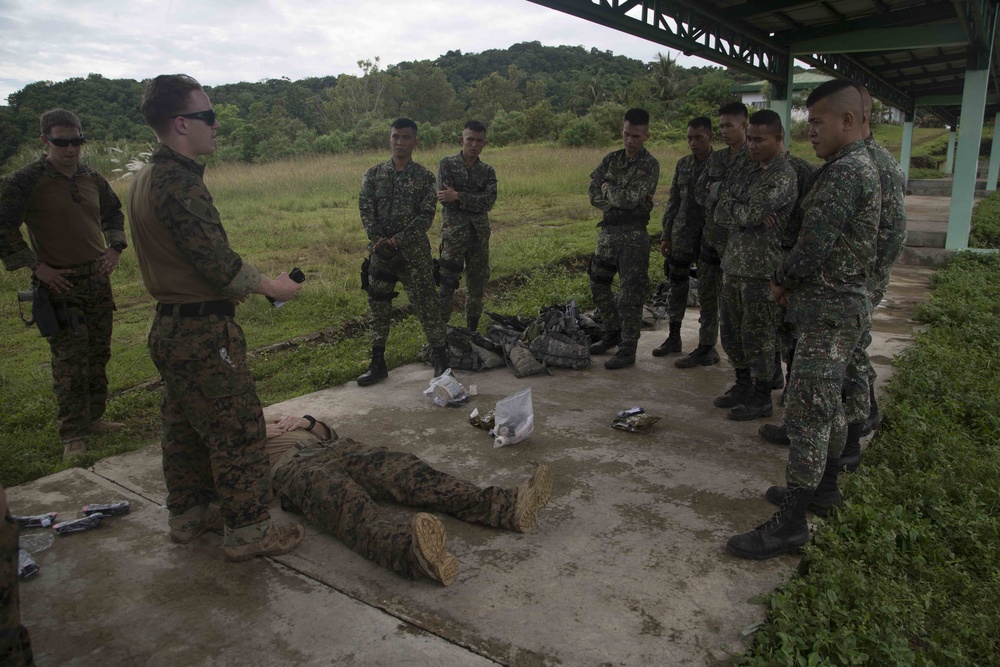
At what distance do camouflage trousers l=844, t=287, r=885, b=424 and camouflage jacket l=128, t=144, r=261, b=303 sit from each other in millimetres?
2848

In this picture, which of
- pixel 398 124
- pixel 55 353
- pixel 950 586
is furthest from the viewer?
pixel 398 124

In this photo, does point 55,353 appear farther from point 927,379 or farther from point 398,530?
point 927,379

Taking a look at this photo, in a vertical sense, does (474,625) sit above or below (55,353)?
below

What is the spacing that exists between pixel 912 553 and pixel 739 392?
189 centimetres

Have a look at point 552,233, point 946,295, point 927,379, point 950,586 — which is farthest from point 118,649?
point 552,233

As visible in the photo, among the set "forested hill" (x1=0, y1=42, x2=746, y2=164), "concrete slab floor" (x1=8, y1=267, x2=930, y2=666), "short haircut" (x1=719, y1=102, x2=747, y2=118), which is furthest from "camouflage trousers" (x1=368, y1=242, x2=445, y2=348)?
"forested hill" (x1=0, y1=42, x2=746, y2=164)

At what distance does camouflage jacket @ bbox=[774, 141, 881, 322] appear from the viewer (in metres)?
2.83

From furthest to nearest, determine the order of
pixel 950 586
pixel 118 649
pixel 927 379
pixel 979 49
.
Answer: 1. pixel 979 49
2. pixel 927 379
3. pixel 950 586
4. pixel 118 649

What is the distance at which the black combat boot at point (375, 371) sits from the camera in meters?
5.35

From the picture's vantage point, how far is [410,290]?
216 inches

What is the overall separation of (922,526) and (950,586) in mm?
362

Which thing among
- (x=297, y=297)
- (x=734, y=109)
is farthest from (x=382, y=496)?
(x=297, y=297)

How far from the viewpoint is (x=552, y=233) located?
40.1 ft

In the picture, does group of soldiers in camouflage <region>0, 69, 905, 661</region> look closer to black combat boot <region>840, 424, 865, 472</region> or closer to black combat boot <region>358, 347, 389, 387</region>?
black combat boot <region>840, 424, 865, 472</region>
